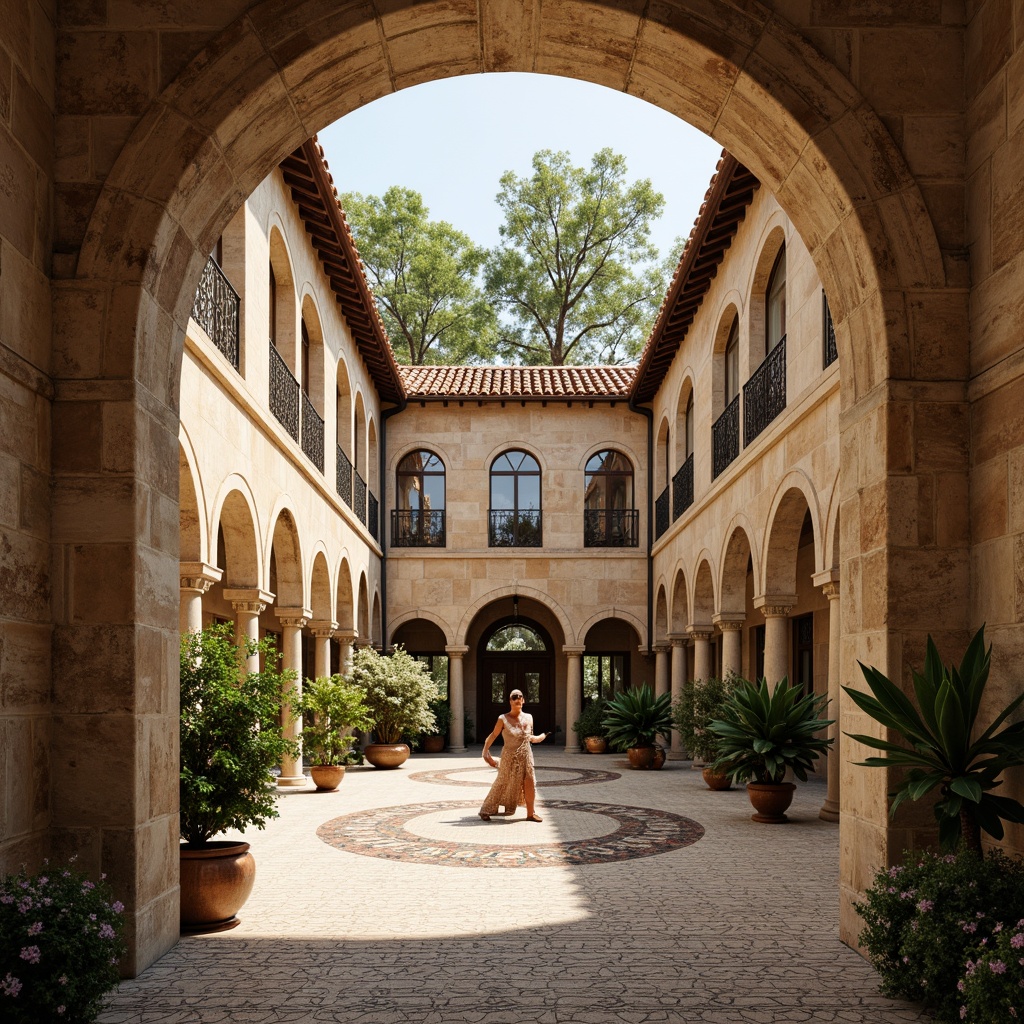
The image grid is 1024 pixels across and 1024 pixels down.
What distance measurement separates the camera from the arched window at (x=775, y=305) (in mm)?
14984

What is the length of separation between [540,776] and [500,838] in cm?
737

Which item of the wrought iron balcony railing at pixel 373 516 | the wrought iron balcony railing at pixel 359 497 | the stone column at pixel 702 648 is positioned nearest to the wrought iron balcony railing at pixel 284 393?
the wrought iron balcony railing at pixel 359 497

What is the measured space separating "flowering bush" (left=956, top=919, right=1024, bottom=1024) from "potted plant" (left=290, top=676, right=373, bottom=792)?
39.9 ft

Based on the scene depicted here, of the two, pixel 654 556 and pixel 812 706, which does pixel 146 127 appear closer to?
pixel 812 706

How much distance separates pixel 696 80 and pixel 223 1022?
218 inches

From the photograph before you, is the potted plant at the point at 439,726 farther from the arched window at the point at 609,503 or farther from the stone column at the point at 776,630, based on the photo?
the stone column at the point at 776,630

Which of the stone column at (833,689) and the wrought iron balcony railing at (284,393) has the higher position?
the wrought iron balcony railing at (284,393)

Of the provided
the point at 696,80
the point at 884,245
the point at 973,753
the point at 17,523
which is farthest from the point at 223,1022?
the point at 696,80

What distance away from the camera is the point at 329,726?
16172mm

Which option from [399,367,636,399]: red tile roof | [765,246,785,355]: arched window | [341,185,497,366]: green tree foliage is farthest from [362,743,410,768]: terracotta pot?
[341,185,497,366]: green tree foliage

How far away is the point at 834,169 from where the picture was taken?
5.96 m

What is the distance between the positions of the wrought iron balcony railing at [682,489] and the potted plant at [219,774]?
48.9 feet

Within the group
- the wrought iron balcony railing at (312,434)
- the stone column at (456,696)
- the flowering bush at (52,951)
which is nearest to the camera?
the flowering bush at (52,951)

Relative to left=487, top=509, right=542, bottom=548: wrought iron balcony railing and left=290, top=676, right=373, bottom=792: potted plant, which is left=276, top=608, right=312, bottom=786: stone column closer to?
left=290, top=676, right=373, bottom=792: potted plant
